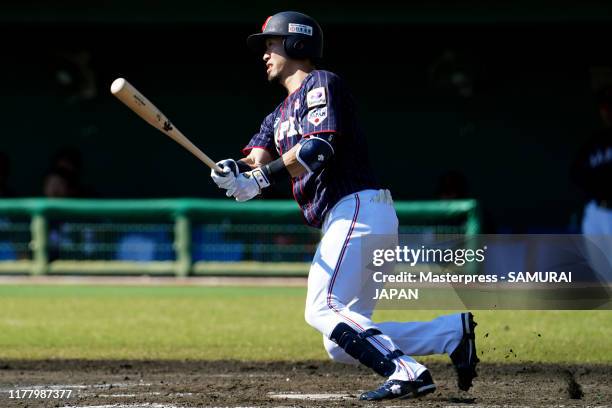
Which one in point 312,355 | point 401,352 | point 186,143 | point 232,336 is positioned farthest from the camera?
point 232,336

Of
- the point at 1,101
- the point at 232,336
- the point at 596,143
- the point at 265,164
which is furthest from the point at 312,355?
the point at 1,101

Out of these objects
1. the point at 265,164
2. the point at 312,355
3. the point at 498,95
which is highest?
the point at 498,95

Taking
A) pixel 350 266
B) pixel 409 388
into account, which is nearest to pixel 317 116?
pixel 350 266

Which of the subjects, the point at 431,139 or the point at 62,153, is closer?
the point at 62,153

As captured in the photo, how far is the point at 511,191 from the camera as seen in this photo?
13023mm

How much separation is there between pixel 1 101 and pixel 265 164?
893 cm

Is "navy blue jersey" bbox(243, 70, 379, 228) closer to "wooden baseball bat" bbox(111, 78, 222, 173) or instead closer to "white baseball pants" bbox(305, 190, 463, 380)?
"white baseball pants" bbox(305, 190, 463, 380)

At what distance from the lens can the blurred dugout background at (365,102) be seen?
12922 millimetres

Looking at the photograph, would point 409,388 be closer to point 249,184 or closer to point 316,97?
point 249,184

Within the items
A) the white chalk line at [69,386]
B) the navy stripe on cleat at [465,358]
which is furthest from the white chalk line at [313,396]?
the white chalk line at [69,386]

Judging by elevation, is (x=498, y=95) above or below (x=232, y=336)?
above

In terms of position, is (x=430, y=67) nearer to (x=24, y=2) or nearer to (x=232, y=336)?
(x=24, y=2)

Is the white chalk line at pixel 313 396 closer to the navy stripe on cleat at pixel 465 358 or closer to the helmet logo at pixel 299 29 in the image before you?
the navy stripe on cleat at pixel 465 358

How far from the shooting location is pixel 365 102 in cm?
1323
